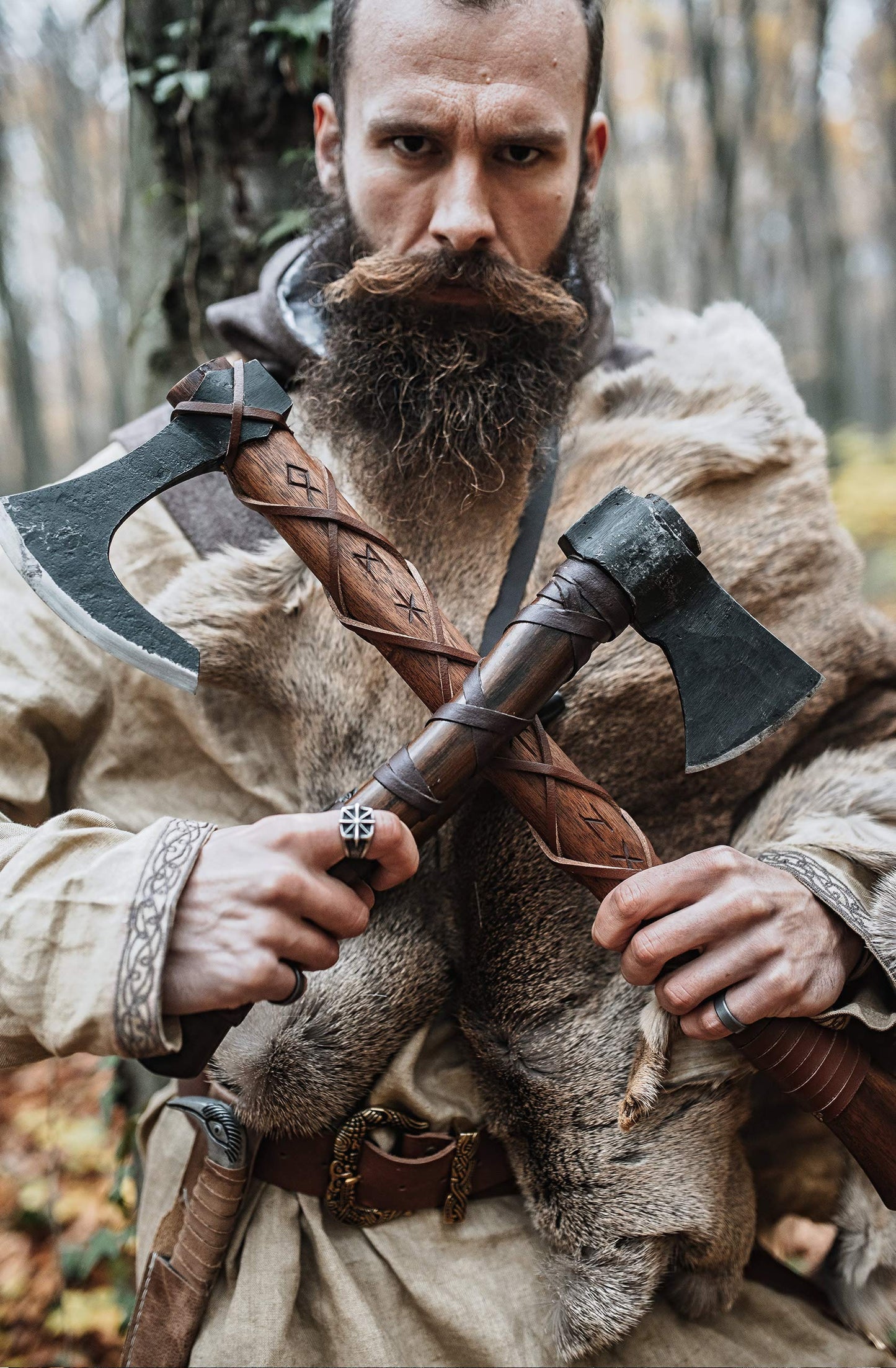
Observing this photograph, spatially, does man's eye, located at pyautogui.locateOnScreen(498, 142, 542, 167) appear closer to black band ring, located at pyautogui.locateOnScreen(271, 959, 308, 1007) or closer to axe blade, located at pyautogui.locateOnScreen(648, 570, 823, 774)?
axe blade, located at pyautogui.locateOnScreen(648, 570, 823, 774)

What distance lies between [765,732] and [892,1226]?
3.60 ft

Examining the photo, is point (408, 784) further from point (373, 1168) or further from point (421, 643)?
point (373, 1168)

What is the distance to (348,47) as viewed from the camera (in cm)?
194

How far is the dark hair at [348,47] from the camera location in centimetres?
196

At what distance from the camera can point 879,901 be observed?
1.72 metres

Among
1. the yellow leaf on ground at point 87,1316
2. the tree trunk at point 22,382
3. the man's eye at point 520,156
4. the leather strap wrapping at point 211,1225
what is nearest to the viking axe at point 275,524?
the man's eye at point 520,156

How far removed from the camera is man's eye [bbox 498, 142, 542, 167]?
187cm

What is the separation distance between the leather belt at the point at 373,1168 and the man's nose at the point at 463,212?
5.45 feet

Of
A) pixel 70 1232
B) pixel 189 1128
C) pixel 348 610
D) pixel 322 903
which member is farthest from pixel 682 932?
pixel 70 1232

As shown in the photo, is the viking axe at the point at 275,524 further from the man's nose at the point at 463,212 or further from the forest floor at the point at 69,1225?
the forest floor at the point at 69,1225

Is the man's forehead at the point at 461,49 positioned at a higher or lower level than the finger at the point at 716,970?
higher

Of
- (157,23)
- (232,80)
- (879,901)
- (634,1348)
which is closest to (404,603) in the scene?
(879,901)

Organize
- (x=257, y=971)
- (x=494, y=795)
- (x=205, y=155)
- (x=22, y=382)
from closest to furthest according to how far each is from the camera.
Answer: (x=257, y=971) < (x=494, y=795) < (x=205, y=155) < (x=22, y=382)

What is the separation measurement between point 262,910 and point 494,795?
640mm
